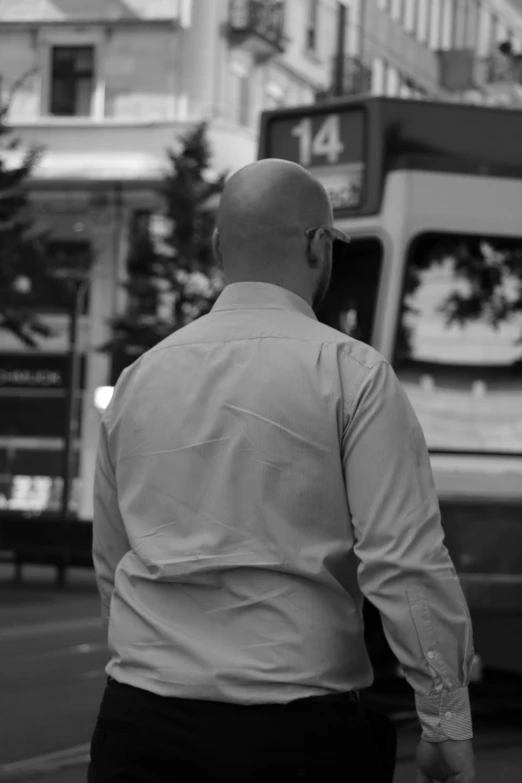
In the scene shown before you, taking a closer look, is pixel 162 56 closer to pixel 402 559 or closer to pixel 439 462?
pixel 439 462

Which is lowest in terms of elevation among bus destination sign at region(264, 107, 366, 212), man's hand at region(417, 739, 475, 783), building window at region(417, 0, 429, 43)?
man's hand at region(417, 739, 475, 783)

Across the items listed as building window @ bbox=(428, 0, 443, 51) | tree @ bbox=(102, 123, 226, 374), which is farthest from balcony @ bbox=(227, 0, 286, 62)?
building window @ bbox=(428, 0, 443, 51)

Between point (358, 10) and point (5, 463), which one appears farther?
point (358, 10)

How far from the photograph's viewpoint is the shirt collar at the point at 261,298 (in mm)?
2650

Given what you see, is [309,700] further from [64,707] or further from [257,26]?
[257,26]

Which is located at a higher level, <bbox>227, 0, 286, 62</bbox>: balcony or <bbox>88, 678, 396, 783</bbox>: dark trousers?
<bbox>227, 0, 286, 62</bbox>: balcony

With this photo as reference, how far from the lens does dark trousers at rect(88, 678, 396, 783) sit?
7.93 ft

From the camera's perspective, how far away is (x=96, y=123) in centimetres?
3228

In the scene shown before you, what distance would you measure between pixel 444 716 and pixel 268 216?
0.77 m

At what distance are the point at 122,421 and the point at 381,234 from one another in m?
6.73

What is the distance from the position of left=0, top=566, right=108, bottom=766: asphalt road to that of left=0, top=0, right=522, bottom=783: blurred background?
5 cm

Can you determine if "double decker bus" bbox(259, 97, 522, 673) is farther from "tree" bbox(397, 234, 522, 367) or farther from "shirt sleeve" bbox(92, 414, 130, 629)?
"shirt sleeve" bbox(92, 414, 130, 629)

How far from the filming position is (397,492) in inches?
97.0

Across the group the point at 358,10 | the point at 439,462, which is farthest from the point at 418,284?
the point at 358,10
